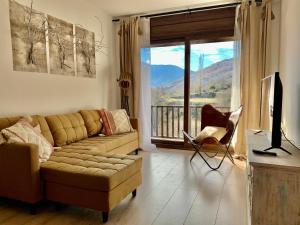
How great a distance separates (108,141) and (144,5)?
247 cm

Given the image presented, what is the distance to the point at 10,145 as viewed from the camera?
2.19 metres

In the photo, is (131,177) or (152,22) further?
(152,22)

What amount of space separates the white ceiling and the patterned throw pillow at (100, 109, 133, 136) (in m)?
1.89

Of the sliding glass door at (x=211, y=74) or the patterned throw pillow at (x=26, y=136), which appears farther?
the sliding glass door at (x=211, y=74)

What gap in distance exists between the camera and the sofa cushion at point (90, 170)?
6.56 ft

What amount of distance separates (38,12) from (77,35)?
0.76 m

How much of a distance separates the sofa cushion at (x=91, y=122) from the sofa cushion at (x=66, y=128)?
0.30 ft

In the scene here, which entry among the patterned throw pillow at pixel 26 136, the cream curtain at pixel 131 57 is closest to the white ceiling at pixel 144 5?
the cream curtain at pixel 131 57

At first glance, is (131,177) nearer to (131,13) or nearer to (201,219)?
(201,219)

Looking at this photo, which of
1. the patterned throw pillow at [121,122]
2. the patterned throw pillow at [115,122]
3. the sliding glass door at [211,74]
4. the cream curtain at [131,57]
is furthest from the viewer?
the cream curtain at [131,57]

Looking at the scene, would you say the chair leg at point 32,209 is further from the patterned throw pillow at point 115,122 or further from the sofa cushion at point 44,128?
the patterned throw pillow at point 115,122

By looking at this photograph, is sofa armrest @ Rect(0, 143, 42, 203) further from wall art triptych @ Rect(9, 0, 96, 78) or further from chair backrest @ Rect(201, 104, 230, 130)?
chair backrest @ Rect(201, 104, 230, 130)

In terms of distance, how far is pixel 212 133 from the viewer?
3637 millimetres

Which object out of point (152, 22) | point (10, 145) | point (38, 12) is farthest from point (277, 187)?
point (152, 22)
